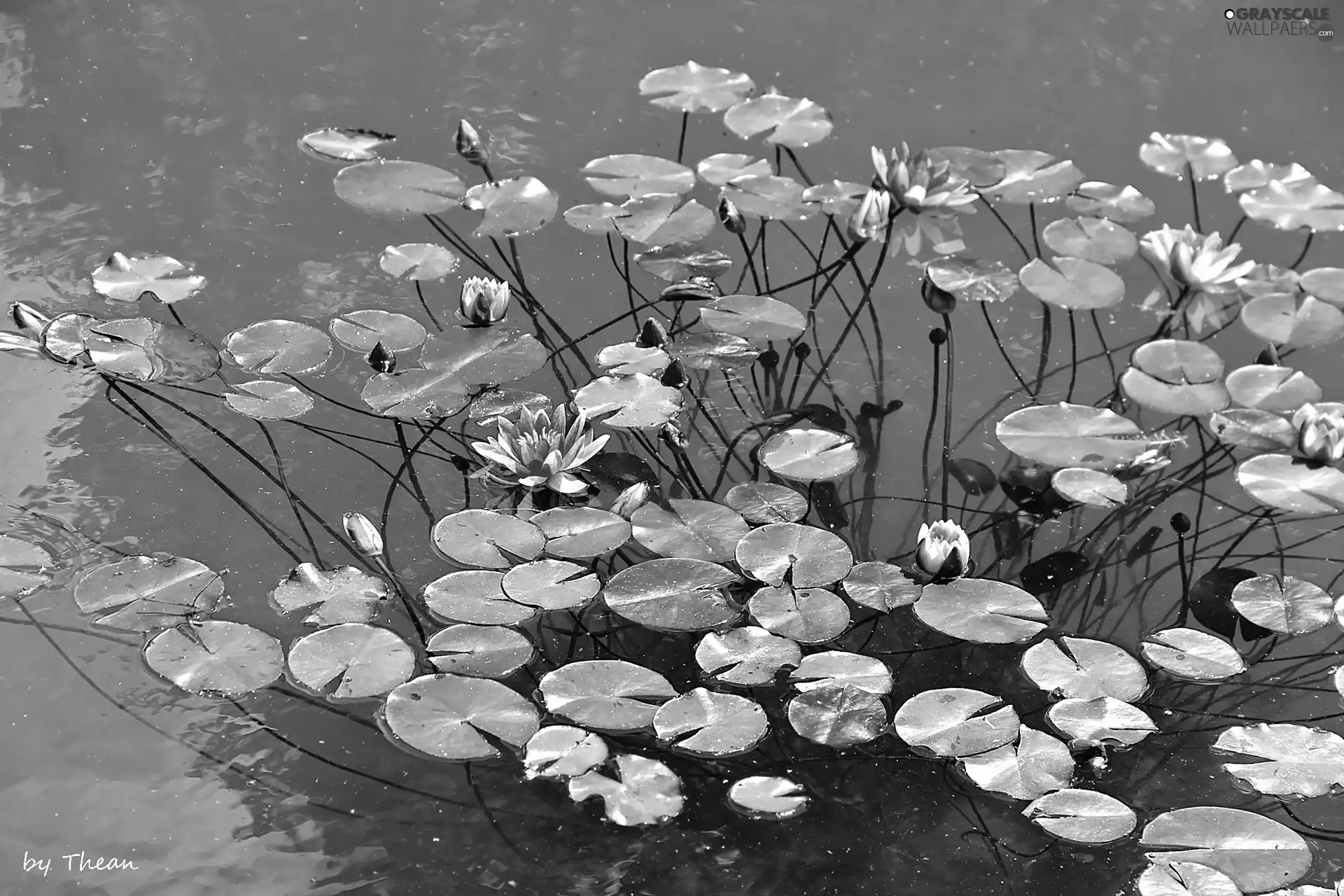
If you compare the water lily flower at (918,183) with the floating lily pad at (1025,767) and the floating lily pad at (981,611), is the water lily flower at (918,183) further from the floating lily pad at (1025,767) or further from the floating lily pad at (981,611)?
the floating lily pad at (1025,767)

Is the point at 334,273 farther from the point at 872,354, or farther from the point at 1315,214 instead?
the point at 1315,214

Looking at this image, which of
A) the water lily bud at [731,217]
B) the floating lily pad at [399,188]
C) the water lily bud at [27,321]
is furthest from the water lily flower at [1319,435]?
the water lily bud at [27,321]

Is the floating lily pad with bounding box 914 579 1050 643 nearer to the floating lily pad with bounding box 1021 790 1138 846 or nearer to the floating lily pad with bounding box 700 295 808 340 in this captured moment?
the floating lily pad with bounding box 1021 790 1138 846

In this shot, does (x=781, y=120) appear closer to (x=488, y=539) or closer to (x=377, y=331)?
(x=377, y=331)

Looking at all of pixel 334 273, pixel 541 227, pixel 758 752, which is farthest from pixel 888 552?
pixel 334 273

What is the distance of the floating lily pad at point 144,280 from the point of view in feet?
7.21

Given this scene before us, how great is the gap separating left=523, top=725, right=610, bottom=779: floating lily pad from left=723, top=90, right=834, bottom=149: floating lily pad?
1.60 m

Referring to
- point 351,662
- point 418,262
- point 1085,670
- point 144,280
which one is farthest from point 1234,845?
point 144,280

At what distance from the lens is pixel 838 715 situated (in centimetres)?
156

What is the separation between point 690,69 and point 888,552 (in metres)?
1.45

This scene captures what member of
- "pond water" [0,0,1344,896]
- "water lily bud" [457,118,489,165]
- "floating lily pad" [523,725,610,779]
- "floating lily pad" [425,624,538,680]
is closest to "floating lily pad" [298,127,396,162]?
"pond water" [0,0,1344,896]

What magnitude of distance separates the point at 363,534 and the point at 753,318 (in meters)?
0.89

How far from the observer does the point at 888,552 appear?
1873 mm

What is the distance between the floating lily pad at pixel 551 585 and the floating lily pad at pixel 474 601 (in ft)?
0.05
